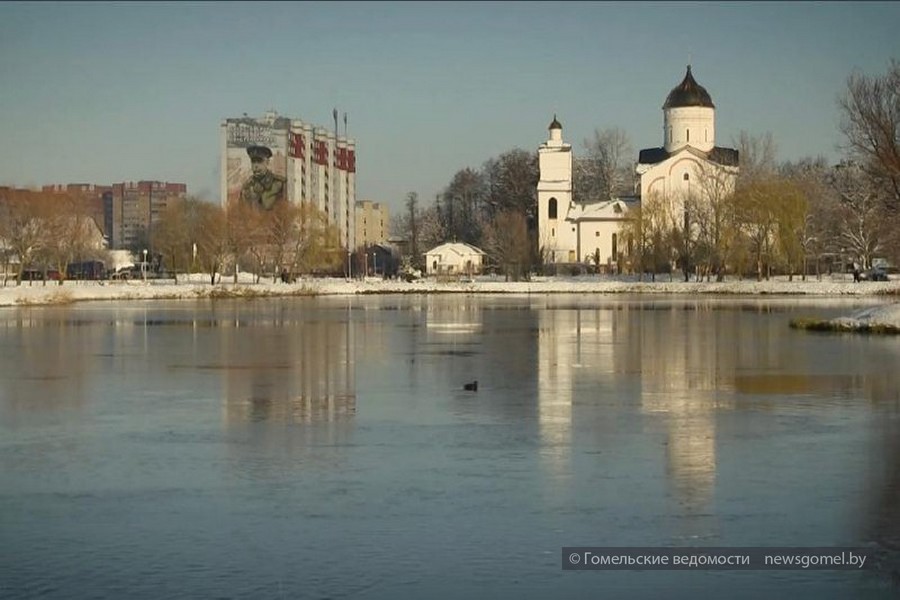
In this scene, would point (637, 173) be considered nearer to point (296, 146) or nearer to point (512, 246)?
point (512, 246)

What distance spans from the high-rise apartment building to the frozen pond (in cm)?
10800

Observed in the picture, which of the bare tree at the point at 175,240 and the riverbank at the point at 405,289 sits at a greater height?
the bare tree at the point at 175,240

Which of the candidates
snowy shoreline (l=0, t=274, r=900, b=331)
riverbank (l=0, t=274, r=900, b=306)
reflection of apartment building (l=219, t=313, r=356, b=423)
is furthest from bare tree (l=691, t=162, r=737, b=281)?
reflection of apartment building (l=219, t=313, r=356, b=423)

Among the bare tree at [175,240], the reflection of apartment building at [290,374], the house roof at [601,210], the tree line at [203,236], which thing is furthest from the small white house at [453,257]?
the reflection of apartment building at [290,374]

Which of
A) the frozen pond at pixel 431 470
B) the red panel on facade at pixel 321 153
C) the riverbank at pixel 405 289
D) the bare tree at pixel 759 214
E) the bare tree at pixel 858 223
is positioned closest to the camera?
the frozen pond at pixel 431 470

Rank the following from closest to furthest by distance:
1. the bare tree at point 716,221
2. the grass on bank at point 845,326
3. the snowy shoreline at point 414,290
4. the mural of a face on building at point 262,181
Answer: the grass on bank at point 845,326
the snowy shoreline at point 414,290
the bare tree at point 716,221
the mural of a face on building at point 262,181

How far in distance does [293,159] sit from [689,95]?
52.0 metres

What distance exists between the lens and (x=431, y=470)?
1141 centimetres

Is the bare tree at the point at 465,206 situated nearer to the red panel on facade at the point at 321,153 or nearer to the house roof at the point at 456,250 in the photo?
the house roof at the point at 456,250

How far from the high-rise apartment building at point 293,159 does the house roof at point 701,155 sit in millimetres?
32374

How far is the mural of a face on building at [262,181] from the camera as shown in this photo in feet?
447


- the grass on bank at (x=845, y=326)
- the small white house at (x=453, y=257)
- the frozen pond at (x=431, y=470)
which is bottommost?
the frozen pond at (x=431, y=470)

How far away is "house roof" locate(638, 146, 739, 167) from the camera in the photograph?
3924 inches

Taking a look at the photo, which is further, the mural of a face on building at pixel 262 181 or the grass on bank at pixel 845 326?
the mural of a face on building at pixel 262 181
